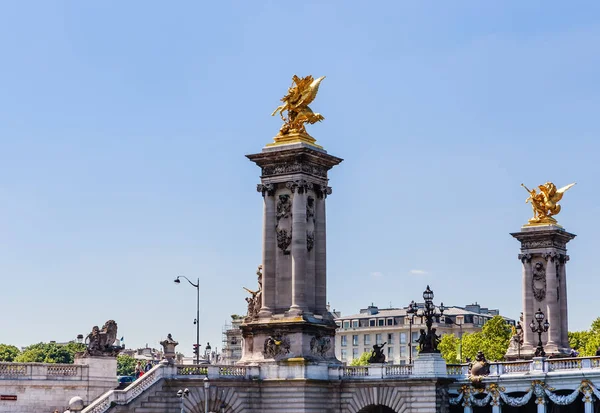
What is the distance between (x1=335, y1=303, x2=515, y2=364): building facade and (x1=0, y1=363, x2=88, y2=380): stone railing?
111 meters

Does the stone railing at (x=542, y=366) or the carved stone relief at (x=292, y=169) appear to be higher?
the carved stone relief at (x=292, y=169)

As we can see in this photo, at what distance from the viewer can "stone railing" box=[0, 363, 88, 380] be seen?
68.0 metres

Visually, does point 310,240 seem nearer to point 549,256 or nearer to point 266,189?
point 266,189

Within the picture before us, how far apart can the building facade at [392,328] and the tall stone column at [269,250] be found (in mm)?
103633

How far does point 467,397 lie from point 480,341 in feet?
187

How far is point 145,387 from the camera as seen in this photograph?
227 ft

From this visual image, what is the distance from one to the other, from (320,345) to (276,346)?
8.94 feet

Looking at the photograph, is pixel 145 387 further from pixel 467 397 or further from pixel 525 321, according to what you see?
pixel 525 321

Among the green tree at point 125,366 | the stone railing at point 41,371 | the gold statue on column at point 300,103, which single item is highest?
the gold statue on column at point 300,103

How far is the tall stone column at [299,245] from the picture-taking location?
74.9 meters

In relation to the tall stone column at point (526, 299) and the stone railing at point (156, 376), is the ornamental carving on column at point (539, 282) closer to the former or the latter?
the tall stone column at point (526, 299)

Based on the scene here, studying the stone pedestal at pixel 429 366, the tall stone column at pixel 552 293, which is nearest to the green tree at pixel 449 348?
the tall stone column at pixel 552 293

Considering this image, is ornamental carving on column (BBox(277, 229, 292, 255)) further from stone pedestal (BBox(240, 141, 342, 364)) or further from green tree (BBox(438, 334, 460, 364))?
green tree (BBox(438, 334, 460, 364))

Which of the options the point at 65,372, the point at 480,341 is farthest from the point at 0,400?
the point at 480,341
